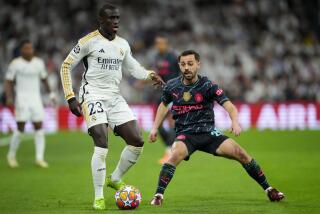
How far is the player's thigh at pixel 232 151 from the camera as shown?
8.89 meters

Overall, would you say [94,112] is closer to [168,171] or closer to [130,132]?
[130,132]

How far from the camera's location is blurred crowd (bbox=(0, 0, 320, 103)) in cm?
2661

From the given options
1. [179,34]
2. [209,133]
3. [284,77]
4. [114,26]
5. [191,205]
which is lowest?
[191,205]

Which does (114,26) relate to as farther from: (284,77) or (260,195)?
(284,77)

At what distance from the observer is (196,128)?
9.10 m

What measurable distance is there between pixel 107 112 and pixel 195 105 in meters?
1.22

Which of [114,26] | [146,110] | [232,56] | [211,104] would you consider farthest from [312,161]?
[232,56]

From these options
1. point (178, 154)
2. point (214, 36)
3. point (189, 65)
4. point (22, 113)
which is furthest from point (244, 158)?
point (214, 36)

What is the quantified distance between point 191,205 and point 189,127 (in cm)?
104

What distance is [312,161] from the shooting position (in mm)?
14812

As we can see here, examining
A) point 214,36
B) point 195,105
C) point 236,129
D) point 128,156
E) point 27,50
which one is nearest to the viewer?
point 236,129

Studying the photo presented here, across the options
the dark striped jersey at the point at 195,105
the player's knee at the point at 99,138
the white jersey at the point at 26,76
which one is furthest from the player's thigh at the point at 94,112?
the white jersey at the point at 26,76

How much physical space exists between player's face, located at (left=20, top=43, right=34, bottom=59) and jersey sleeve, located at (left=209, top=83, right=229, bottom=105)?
21.6 feet

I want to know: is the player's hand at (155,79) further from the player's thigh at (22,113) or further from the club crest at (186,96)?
the player's thigh at (22,113)
